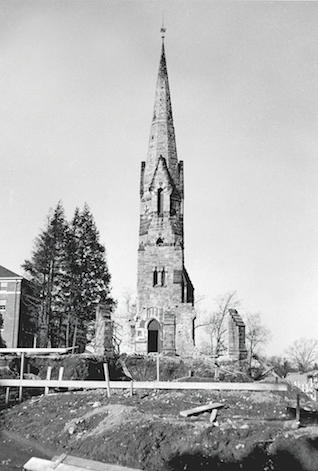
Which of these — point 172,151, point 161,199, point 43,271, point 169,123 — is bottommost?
point 43,271

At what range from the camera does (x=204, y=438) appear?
10883 millimetres

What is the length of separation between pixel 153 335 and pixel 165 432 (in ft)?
77.1

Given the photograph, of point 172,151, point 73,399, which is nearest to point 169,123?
point 172,151

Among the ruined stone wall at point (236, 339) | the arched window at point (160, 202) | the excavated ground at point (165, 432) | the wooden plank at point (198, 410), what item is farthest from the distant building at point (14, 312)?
the wooden plank at point (198, 410)

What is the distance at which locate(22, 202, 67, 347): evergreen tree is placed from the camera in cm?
3928

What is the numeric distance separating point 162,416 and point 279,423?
116 inches

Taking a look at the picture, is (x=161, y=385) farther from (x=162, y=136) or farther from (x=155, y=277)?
(x=162, y=136)

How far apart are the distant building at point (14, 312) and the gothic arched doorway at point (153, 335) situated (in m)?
18.5

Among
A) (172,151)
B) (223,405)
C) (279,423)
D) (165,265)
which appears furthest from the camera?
(172,151)

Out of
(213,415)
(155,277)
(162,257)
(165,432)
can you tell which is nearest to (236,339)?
(155,277)

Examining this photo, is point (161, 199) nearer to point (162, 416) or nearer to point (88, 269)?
point (88, 269)

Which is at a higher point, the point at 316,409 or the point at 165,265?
the point at 165,265

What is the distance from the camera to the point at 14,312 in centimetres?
5047

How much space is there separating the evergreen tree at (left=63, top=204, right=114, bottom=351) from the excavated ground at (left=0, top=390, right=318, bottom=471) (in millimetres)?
22251
